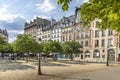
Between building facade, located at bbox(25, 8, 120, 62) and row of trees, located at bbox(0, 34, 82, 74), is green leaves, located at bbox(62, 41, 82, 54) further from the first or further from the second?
building facade, located at bbox(25, 8, 120, 62)

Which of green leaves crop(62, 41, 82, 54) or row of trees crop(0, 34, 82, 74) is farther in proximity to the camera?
green leaves crop(62, 41, 82, 54)

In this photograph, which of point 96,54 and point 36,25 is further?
point 36,25

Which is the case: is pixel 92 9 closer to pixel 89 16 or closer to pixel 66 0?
pixel 89 16

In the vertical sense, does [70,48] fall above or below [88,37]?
below

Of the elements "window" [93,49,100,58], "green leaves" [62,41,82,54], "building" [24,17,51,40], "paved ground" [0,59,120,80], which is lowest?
"paved ground" [0,59,120,80]

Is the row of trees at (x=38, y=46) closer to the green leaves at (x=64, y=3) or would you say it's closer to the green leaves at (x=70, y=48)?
the green leaves at (x=70, y=48)

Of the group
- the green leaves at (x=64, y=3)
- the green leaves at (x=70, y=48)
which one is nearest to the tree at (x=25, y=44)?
the green leaves at (x=70, y=48)

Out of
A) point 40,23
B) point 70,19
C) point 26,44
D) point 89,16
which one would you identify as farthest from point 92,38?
point 89,16

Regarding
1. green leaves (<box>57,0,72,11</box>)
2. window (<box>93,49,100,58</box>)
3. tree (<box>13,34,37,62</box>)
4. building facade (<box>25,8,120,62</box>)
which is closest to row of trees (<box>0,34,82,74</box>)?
tree (<box>13,34,37,62</box>)

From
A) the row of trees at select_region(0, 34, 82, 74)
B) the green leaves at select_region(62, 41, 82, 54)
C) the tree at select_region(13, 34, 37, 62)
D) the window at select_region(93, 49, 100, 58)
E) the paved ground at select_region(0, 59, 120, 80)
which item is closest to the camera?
the paved ground at select_region(0, 59, 120, 80)

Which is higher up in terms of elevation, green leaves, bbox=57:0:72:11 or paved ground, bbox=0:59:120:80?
green leaves, bbox=57:0:72:11

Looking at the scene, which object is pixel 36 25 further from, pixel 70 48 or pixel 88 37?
pixel 70 48

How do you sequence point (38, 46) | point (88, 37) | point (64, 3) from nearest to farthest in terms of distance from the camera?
1. point (64, 3)
2. point (38, 46)
3. point (88, 37)

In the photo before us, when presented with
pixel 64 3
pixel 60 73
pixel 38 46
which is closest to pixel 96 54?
pixel 38 46
